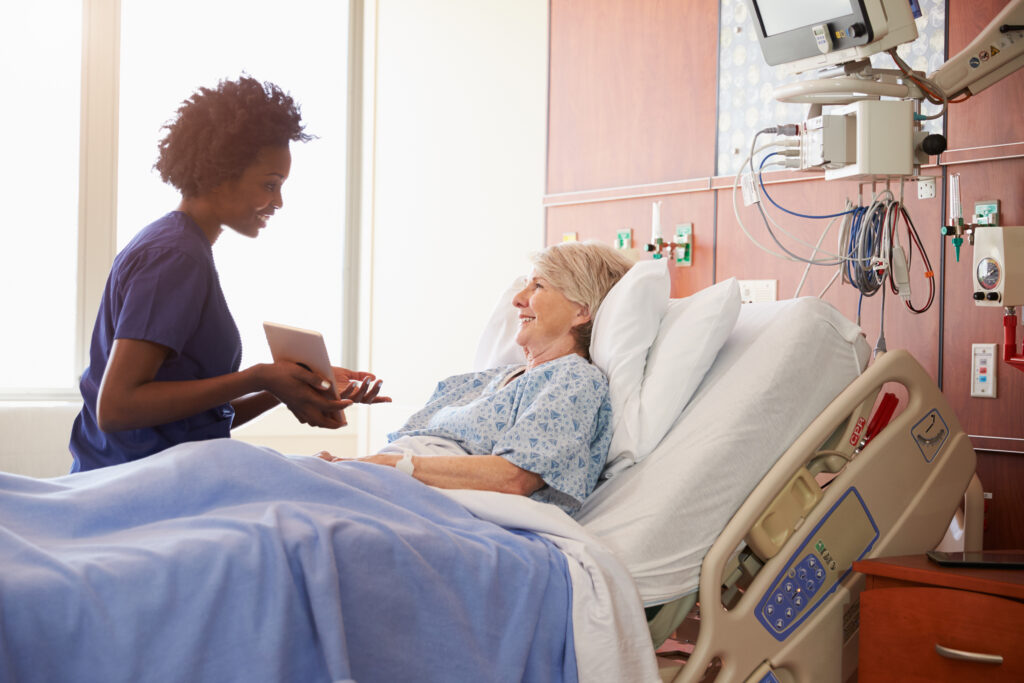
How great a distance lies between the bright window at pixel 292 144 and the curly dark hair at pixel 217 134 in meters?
2.63

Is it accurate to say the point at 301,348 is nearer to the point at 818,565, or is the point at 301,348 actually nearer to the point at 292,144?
the point at 818,565

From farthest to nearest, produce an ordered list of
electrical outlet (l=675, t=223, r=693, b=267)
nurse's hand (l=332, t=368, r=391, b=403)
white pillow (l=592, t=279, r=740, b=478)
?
1. electrical outlet (l=675, t=223, r=693, b=267)
2. nurse's hand (l=332, t=368, r=391, b=403)
3. white pillow (l=592, t=279, r=740, b=478)

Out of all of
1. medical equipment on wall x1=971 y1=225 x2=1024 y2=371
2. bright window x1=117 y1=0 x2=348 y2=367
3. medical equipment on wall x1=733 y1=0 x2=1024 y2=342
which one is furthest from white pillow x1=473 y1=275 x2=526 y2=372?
bright window x1=117 y1=0 x2=348 y2=367

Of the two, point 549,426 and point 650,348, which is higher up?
point 650,348

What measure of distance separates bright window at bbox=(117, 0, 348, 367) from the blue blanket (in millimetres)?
3252

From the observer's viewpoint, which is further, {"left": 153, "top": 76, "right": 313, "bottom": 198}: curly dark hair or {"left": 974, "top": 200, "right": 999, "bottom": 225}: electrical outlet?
{"left": 974, "top": 200, "right": 999, "bottom": 225}: electrical outlet

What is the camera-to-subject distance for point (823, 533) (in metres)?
1.76

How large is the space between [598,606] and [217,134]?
119 centimetres

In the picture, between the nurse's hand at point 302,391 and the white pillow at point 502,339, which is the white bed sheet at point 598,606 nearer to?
the nurse's hand at point 302,391

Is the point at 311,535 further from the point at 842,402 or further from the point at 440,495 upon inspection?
the point at 842,402

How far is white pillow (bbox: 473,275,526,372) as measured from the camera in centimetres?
236

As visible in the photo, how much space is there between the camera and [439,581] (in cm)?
143

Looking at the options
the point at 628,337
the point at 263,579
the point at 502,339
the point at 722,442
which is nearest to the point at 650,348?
the point at 628,337

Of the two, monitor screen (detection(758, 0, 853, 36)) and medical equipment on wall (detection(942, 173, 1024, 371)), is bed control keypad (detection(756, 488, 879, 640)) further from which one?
monitor screen (detection(758, 0, 853, 36))
